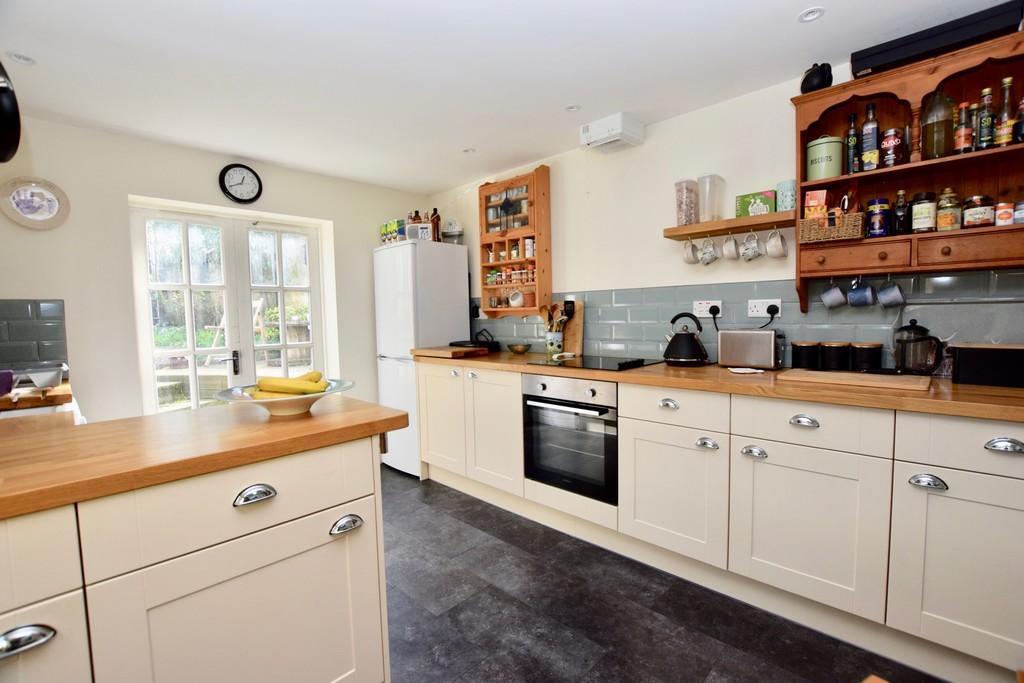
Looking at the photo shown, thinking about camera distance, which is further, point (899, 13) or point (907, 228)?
point (907, 228)

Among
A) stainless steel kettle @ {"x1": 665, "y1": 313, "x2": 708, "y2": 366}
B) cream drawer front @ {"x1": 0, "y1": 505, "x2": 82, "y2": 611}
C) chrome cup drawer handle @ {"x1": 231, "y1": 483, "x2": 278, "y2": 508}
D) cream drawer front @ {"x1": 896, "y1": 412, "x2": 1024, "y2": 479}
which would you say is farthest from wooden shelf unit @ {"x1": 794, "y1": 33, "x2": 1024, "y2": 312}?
cream drawer front @ {"x1": 0, "y1": 505, "x2": 82, "y2": 611}

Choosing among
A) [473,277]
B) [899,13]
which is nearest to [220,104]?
[473,277]

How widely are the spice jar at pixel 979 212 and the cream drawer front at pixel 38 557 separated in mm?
2701

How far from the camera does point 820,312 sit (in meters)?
2.17

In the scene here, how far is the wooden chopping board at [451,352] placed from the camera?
10.2ft

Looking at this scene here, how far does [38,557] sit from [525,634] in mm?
1511

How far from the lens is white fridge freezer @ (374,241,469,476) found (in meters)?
3.44

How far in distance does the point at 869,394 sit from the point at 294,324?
3629 mm

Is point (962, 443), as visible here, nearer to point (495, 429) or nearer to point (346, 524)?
point (346, 524)

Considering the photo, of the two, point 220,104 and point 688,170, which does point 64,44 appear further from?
point 688,170

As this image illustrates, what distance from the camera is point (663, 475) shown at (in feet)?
6.86

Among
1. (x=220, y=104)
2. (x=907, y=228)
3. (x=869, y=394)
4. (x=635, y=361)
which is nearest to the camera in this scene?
(x=869, y=394)

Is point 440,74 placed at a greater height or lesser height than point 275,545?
greater

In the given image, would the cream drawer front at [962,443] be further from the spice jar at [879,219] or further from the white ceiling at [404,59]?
the white ceiling at [404,59]
